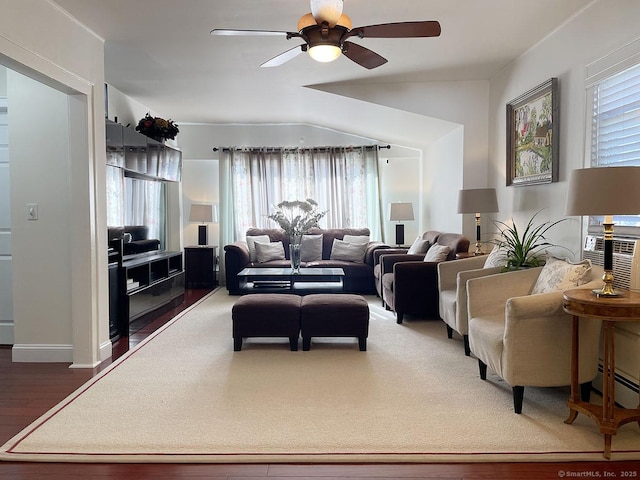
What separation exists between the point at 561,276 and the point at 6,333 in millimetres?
4606

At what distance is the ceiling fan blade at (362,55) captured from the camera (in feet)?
9.91

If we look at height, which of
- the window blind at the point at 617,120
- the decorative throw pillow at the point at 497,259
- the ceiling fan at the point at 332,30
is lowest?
the decorative throw pillow at the point at 497,259

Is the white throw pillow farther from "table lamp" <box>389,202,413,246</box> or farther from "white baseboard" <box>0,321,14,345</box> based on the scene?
"white baseboard" <box>0,321,14,345</box>

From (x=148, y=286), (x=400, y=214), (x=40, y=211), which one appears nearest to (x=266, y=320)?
(x=148, y=286)

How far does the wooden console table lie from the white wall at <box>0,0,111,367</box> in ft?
10.9

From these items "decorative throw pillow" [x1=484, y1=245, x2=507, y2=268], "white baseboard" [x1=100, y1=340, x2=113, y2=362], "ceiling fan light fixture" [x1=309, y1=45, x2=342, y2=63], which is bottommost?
"white baseboard" [x1=100, y1=340, x2=113, y2=362]

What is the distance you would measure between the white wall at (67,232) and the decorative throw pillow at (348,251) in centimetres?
378

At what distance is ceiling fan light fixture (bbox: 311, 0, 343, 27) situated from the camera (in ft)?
8.26

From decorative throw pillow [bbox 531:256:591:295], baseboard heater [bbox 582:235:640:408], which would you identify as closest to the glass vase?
decorative throw pillow [bbox 531:256:591:295]

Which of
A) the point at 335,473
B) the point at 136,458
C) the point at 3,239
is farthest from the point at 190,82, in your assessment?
the point at 335,473

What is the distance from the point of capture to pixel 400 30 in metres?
2.75

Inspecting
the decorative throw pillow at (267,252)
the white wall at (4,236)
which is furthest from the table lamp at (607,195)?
the decorative throw pillow at (267,252)

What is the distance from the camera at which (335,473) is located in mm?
2104

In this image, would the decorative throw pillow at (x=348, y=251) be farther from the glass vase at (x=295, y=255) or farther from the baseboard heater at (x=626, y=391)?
the baseboard heater at (x=626, y=391)
